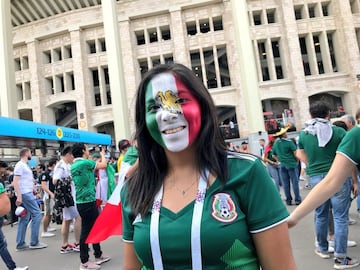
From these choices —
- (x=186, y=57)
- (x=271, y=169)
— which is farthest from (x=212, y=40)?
(x=271, y=169)

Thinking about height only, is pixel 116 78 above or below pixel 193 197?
above

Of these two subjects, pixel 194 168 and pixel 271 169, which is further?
pixel 271 169

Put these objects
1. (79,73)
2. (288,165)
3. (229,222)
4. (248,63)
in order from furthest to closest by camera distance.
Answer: (79,73) → (248,63) → (288,165) → (229,222)

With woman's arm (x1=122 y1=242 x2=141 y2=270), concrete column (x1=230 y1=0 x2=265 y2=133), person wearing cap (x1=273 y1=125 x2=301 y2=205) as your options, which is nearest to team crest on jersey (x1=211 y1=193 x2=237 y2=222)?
woman's arm (x1=122 y1=242 x2=141 y2=270)

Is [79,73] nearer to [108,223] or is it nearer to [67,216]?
[67,216]

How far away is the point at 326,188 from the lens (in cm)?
171

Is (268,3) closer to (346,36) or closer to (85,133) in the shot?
(346,36)

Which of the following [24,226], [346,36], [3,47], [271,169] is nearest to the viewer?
[24,226]

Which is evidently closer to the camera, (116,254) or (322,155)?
(322,155)

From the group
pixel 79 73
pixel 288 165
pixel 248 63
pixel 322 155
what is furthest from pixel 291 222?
pixel 79 73

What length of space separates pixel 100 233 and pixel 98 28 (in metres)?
27.5

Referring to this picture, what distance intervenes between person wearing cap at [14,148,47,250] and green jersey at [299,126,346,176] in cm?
491

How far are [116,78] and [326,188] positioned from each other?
21688mm

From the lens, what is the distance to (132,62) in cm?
2695
